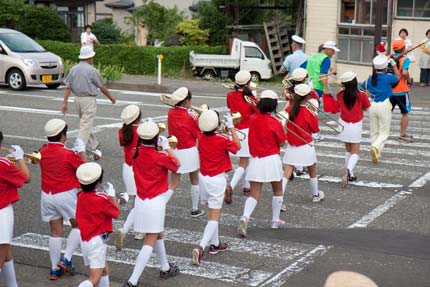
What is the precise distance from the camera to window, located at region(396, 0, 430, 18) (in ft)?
84.4

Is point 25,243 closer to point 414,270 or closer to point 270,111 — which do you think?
point 270,111

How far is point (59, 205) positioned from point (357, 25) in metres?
21.5

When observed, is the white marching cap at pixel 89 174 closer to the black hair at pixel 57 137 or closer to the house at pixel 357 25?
the black hair at pixel 57 137

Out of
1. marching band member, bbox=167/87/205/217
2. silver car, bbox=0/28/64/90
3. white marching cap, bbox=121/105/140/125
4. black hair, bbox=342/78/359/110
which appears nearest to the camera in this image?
white marching cap, bbox=121/105/140/125

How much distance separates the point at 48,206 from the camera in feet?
24.1

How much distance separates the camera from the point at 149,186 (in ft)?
23.0

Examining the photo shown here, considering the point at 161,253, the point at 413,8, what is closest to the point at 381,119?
the point at 161,253

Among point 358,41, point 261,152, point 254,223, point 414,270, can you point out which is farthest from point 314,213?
point 358,41

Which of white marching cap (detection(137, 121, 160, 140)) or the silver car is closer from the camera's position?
white marching cap (detection(137, 121, 160, 140))

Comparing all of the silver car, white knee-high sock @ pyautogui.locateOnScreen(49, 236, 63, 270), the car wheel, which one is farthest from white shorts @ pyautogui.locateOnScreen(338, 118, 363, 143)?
the car wheel

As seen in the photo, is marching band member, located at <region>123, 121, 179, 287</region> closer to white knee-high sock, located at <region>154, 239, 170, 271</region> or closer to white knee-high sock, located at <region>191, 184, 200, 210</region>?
white knee-high sock, located at <region>154, 239, 170, 271</region>

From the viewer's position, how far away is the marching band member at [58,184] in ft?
23.8

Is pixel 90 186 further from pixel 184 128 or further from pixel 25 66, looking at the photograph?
pixel 25 66

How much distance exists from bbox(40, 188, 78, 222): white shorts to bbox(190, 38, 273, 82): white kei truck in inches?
903
